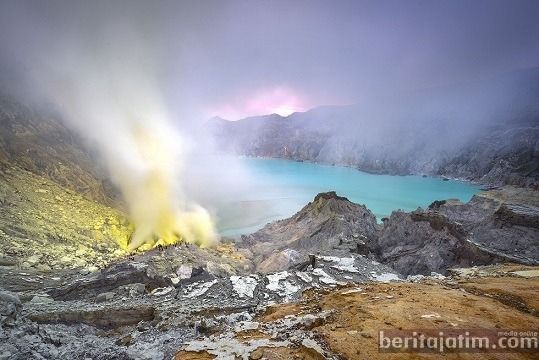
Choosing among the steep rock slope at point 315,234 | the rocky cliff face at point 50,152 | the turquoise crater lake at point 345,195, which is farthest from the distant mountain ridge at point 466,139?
the rocky cliff face at point 50,152

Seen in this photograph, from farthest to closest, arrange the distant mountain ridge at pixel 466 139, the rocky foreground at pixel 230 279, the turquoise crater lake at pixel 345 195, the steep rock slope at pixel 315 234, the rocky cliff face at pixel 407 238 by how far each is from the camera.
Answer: the distant mountain ridge at pixel 466 139, the turquoise crater lake at pixel 345 195, the steep rock slope at pixel 315 234, the rocky cliff face at pixel 407 238, the rocky foreground at pixel 230 279

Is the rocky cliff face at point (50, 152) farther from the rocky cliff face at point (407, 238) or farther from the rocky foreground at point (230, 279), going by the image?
the rocky cliff face at point (407, 238)

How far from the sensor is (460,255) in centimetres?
2425

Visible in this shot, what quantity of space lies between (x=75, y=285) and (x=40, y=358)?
10.2 meters

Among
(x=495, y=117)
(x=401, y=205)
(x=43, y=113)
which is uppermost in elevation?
(x=495, y=117)

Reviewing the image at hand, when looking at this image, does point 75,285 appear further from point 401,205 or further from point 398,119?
point 398,119

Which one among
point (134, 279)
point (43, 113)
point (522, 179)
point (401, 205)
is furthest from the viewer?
point (522, 179)

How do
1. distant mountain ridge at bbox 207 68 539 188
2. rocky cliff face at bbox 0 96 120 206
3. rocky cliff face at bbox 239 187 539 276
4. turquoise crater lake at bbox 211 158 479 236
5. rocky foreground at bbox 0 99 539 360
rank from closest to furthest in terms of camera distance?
rocky foreground at bbox 0 99 539 360 → rocky cliff face at bbox 239 187 539 276 → rocky cliff face at bbox 0 96 120 206 → turquoise crater lake at bbox 211 158 479 236 → distant mountain ridge at bbox 207 68 539 188

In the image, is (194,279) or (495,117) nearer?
(194,279)

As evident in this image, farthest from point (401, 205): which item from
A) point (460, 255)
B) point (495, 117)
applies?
point (495, 117)

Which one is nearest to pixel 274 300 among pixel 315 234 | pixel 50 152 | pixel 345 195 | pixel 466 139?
pixel 315 234

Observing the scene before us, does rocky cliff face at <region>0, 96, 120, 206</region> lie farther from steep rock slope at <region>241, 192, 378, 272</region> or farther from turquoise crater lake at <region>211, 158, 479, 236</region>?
steep rock slope at <region>241, 192, 378, 272</region>

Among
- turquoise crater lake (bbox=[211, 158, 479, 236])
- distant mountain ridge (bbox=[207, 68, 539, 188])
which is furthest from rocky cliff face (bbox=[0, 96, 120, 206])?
distant mountain ridge (bbox=[207, 68, 539, 188])

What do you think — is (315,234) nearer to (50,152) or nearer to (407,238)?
(407,238)
